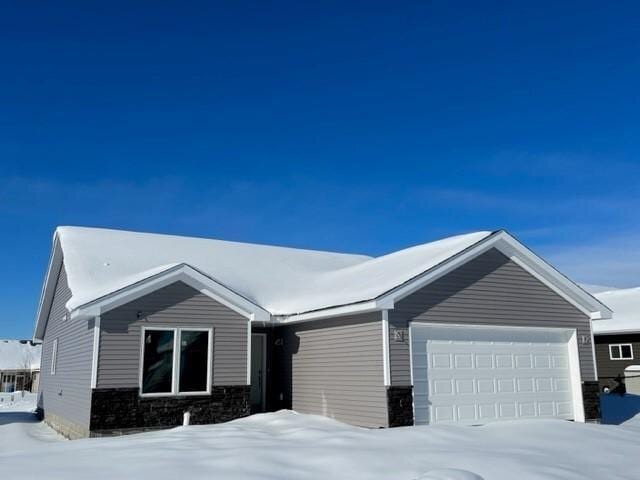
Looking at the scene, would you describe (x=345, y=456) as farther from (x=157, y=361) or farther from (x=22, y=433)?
(x=22, y=433)

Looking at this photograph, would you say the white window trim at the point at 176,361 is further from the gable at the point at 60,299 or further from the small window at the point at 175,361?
the gable at the point at 60,299

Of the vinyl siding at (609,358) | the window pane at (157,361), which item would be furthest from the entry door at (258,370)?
the vinyl siding at (609,358)

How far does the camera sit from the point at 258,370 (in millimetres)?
15820

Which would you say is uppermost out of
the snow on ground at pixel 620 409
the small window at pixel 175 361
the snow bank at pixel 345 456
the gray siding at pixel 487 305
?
the gray siding at pixel 487 305

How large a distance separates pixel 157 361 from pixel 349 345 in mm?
4207

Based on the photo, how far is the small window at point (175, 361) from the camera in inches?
508

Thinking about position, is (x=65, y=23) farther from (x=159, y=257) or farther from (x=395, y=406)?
(x=395, y=406)

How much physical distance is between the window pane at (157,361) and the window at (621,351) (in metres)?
21.4

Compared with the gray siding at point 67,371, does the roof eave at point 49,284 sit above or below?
above

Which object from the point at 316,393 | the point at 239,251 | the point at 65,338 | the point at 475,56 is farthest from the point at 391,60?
the point at 65,338

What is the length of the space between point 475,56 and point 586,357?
27.2ft

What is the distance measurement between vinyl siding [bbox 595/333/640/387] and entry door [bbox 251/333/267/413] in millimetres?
17386

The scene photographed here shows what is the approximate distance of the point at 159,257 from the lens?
17688mm

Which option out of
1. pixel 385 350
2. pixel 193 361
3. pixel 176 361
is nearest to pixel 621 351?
pixel 385 350
